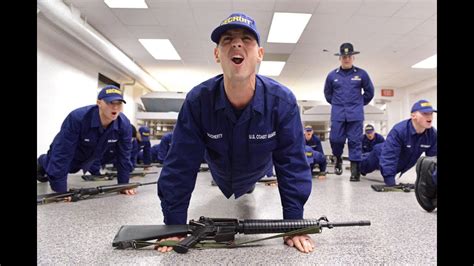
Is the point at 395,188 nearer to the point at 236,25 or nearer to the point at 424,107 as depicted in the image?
the point at 424,107

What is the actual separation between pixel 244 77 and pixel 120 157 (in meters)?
1.68

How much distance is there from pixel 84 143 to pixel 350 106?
266 cm

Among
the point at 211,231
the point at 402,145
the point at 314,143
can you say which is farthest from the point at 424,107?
the point at 314,143

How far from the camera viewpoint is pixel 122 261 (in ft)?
2.49

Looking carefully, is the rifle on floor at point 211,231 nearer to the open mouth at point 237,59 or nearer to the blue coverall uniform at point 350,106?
the open mouth at point 237,59

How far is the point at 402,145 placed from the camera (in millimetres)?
2256

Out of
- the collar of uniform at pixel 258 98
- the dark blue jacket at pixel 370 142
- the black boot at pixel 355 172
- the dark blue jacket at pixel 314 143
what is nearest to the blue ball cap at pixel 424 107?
the black boot at pixel 355 172

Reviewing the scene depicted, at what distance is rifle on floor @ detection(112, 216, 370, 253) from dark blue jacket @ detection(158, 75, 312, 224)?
8 centimetres
